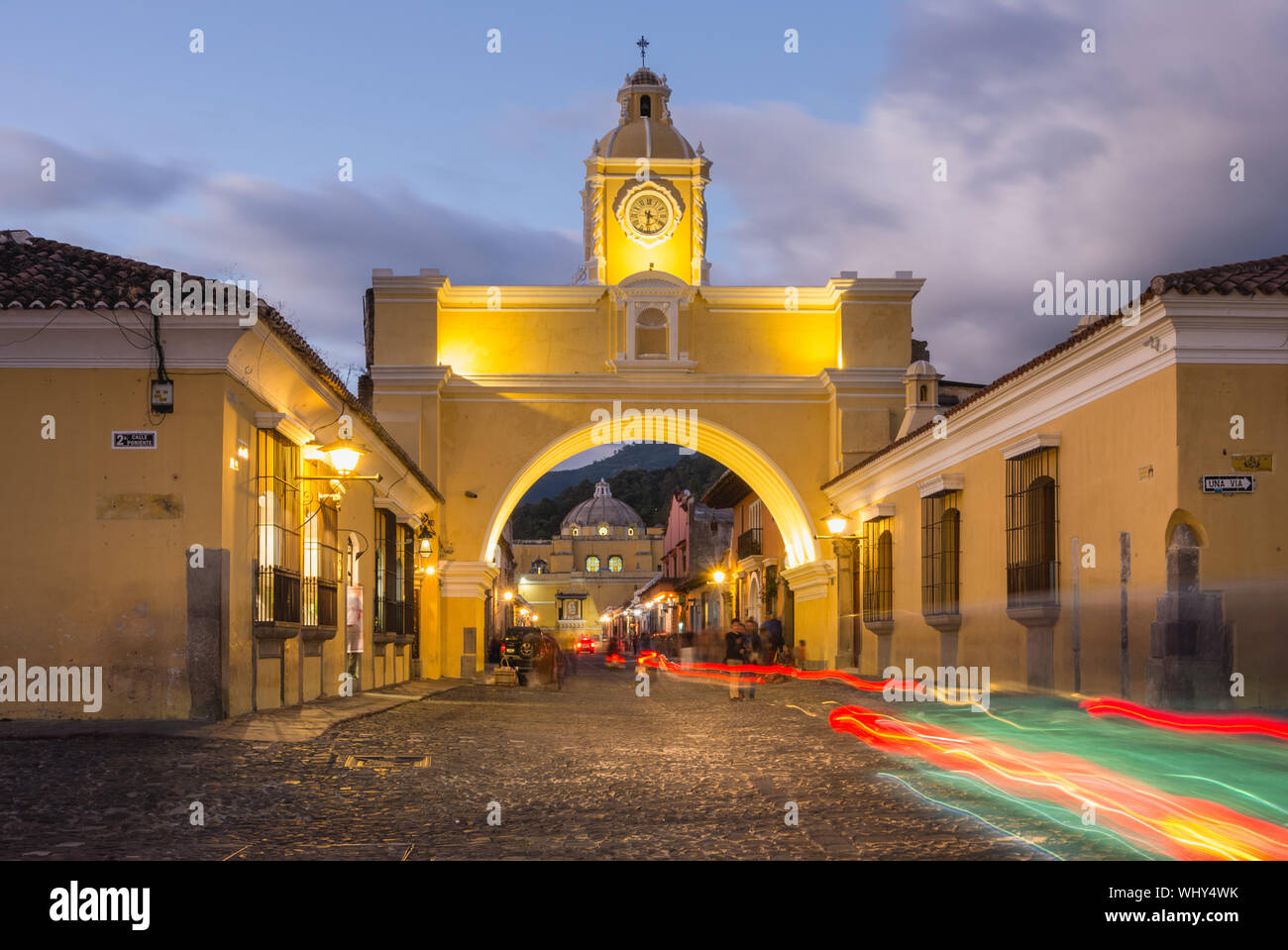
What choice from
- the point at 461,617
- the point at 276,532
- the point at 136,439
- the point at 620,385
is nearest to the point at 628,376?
the point at 620,385

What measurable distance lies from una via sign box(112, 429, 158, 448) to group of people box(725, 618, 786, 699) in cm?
1004

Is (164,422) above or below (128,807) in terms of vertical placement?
above

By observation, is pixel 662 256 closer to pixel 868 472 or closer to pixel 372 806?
pixel 868 472

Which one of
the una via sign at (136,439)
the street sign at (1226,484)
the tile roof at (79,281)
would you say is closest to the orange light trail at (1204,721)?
the street sign at (1226,484)

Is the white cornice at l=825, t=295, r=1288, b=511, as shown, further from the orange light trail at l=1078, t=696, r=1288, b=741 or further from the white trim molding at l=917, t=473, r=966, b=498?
the orange light trail at l=1078, t=696, r=1288, b=741

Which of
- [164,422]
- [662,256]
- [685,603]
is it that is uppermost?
[662,256]

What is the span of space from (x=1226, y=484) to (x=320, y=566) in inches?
394

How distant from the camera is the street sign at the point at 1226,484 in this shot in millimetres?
11914

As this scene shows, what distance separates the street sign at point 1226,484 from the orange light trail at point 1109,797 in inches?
131

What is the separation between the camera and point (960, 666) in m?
18.8

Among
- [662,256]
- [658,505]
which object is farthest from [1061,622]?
[658,505]

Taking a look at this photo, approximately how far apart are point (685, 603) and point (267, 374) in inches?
1944

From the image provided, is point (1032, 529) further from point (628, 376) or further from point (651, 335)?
point (651, 335)

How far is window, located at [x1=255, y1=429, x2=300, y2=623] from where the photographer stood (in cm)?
1305
